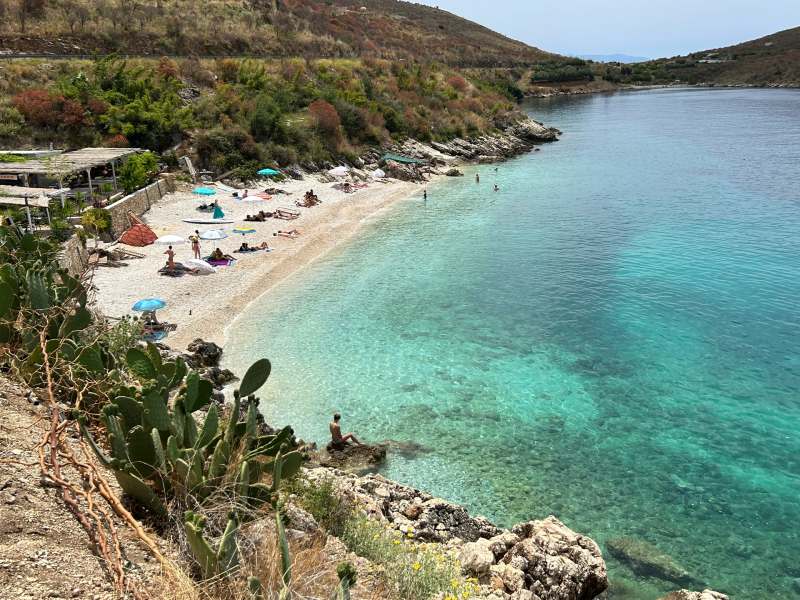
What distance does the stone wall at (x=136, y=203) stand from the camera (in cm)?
2977

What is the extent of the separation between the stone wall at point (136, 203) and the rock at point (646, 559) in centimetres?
2662

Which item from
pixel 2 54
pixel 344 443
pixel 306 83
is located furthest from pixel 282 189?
pixel 344 443

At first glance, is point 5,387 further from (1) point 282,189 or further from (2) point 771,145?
(2) point 771,145

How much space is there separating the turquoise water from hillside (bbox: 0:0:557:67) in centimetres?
3707

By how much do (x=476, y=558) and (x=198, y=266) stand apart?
21028 millimetres

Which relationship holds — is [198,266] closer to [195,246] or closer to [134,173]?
[195,246]

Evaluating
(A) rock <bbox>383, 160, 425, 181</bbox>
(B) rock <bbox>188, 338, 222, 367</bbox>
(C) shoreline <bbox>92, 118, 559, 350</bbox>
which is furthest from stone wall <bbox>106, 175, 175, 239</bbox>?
(A) rock <bbox>383, 160, 425, 181</bbox>

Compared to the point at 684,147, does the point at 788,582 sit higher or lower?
lower

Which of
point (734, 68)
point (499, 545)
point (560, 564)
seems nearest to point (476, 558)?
point (499, 545)

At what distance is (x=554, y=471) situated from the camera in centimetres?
1546

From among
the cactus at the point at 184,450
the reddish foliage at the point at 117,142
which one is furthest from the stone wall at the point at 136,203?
the cactus at the point at 184,450

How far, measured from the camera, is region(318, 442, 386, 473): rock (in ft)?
50.0

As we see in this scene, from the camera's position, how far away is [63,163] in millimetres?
28094

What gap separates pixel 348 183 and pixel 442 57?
8342cm
